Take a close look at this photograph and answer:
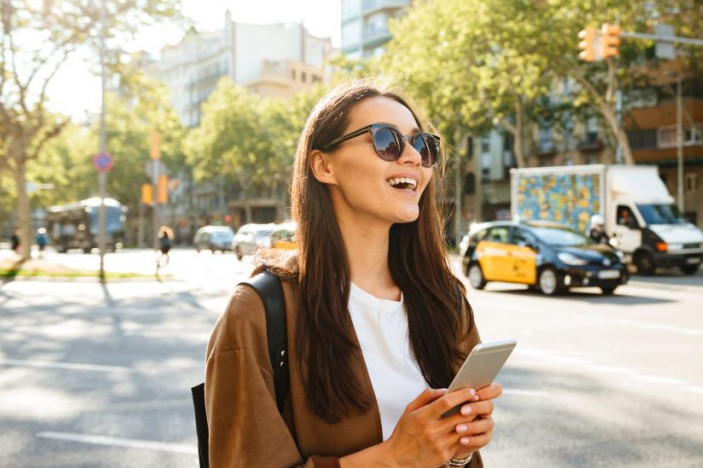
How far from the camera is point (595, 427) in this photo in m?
5.91

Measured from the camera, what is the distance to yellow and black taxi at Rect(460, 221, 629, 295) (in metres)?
16.4

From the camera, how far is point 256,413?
5.91 ft

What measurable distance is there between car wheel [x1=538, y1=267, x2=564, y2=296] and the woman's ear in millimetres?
14885

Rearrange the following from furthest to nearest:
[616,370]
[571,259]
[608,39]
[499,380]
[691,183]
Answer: [691,183]
[608,39]
[571,259]
[616,370]
[499,380]

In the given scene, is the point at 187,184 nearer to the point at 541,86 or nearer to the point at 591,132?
the point at 591,132

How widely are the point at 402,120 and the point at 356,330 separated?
0.55 meters

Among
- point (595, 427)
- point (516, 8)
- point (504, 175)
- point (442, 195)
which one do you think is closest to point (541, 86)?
point (516, 8)

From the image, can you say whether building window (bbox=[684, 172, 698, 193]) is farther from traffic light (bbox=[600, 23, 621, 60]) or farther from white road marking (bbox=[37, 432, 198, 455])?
white road marking (bbox=[37, 432, 198, 455])

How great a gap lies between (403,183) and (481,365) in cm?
57

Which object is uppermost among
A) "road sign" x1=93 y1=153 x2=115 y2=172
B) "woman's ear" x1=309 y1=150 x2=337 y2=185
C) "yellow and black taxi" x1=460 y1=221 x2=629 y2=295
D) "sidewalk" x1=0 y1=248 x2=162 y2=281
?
"road sign" x1=93 y1=153 x2=115 y2=172

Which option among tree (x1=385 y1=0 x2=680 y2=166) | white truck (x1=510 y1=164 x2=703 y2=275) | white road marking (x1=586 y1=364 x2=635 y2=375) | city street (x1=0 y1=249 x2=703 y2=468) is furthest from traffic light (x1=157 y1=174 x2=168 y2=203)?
white road marking (x1=586 y1=364 x2=635 y2=375)

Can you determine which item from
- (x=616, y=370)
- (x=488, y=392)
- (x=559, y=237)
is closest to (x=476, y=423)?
(x=488, y=392)

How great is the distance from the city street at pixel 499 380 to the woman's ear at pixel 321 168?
0.33m

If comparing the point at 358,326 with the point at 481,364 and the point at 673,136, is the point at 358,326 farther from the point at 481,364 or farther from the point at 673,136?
the point at 673,136
